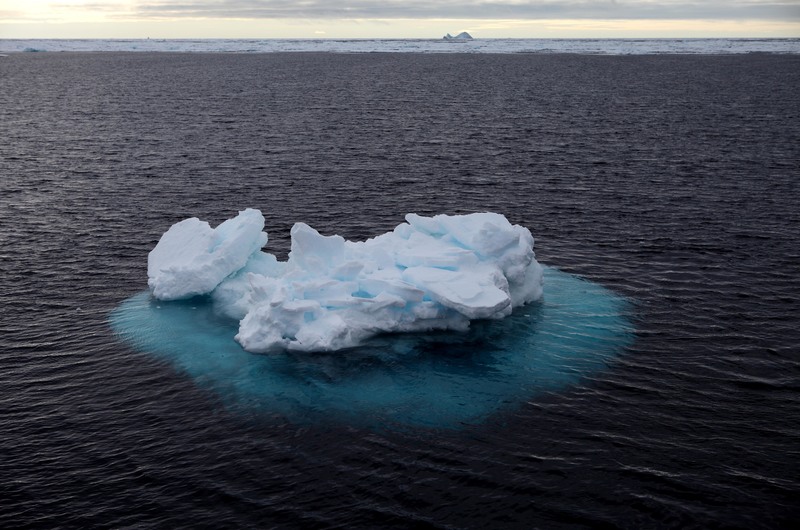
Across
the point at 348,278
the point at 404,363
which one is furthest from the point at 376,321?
the point at 404,363

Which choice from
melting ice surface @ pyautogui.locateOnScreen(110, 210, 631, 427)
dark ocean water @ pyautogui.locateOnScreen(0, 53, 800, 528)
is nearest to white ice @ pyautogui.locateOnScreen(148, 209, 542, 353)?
melting ice surface @ pyautogui.locateOnScreen(110, 210, 631, 427)

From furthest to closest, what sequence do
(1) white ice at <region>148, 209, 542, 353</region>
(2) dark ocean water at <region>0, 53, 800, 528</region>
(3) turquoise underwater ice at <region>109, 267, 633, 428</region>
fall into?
(1) white ice at <region>148, 209, 542, 353</region>, (3) turquoise underwater ice at <region>109, 267, 633, 428</region>, (2) dark ocean water at <region>0, 53, 800, 528</region>

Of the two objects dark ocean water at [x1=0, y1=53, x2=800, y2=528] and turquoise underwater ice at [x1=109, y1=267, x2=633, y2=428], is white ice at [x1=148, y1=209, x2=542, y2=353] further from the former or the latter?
dark ocean water at [x1=0, y1=53, x2=800, y2=528]

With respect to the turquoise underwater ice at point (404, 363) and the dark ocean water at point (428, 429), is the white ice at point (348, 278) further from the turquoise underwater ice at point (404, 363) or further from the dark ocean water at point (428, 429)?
the dark ocean water at point (428, 429)

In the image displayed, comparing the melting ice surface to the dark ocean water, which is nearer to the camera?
the dark ocean water

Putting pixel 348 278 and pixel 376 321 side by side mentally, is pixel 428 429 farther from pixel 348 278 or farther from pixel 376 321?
pixel 348 278
